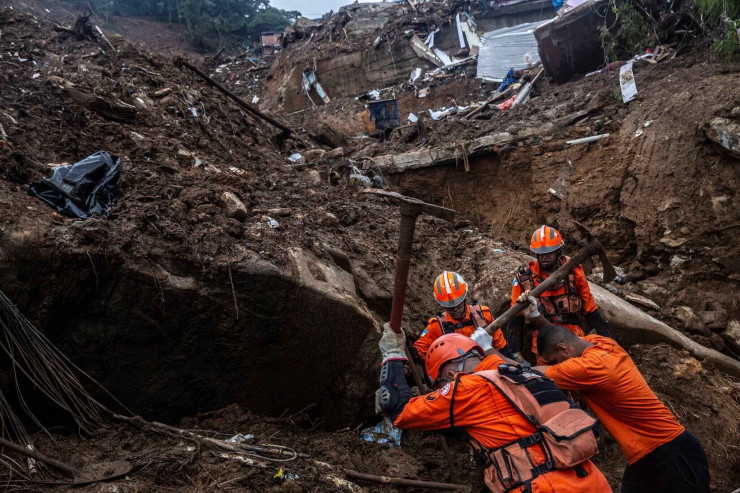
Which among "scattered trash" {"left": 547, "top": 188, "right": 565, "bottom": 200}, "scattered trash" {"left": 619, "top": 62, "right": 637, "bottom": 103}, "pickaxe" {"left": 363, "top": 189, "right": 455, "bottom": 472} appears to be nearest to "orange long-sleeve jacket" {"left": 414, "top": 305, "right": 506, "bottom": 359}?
"pickaxe" {"left": 363, "top": 189, "right": 455, "bottom": 472}

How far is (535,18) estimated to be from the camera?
16875 millimetres

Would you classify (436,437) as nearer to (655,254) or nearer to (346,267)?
(346,267)

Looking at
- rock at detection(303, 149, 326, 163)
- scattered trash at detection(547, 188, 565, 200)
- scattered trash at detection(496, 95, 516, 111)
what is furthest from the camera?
scattered trash at detection(496, 95, 516, 111)

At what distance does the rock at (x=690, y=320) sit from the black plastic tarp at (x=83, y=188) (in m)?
5.67

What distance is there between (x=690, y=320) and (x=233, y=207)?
488cm

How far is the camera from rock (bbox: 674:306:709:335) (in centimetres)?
488

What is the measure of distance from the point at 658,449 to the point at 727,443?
1736 mm

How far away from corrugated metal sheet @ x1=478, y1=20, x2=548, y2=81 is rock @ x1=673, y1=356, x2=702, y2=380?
10200mm

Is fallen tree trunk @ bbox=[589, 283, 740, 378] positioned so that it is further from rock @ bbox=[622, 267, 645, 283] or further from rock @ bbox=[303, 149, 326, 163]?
rock @ bbox=[303, 149, 326, 163]

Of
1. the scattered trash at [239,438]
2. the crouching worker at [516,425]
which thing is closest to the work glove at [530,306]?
the crouching worker at [516,425]

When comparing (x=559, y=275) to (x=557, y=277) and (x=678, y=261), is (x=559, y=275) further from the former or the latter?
(x=678, y=261)

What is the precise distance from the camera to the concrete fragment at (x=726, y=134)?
5.08 metres

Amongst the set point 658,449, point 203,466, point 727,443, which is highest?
point 203,466

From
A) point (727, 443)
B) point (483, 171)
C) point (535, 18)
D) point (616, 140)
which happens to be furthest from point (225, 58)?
point (727, 443)
